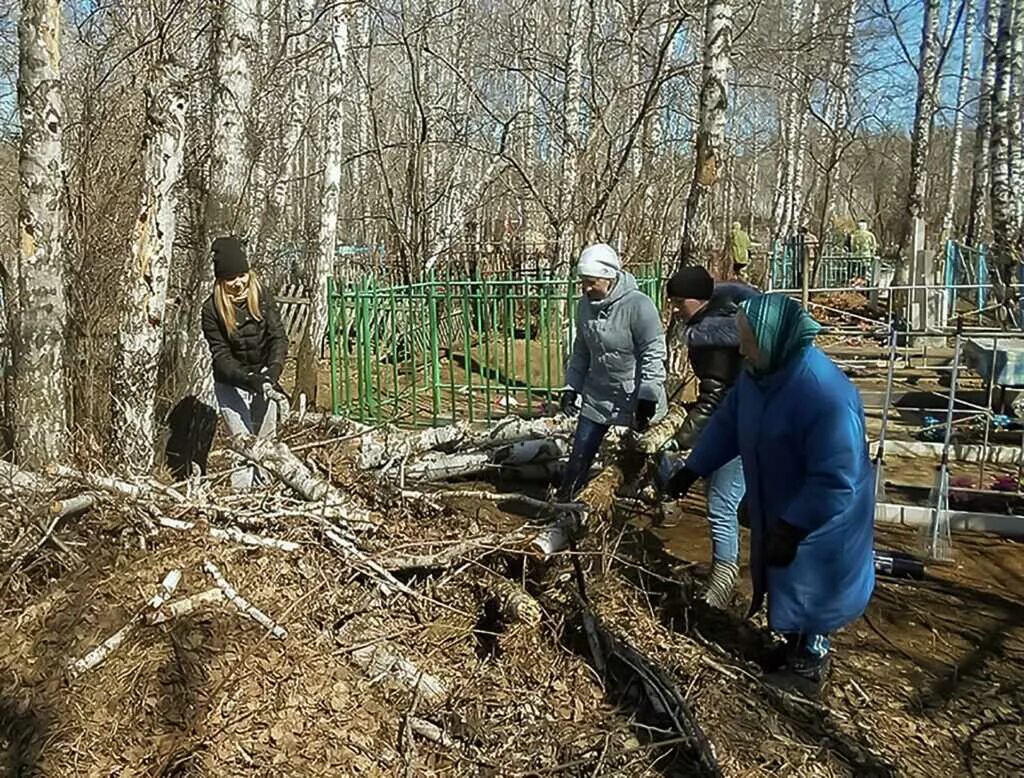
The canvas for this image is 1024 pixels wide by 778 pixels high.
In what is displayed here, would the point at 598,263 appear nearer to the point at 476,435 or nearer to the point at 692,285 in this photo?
the point at 692,285

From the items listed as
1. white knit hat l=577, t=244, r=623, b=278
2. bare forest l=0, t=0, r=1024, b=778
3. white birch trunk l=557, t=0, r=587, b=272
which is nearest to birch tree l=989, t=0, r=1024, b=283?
bare forest l=0, t=0, r=1024, b=778

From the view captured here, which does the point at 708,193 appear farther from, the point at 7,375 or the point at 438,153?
the point at 438,153

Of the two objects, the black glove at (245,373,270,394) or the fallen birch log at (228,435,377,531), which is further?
the black glove at (245,373,270,394)

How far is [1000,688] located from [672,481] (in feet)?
4.87

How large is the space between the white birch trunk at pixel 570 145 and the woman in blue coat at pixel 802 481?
8.82m

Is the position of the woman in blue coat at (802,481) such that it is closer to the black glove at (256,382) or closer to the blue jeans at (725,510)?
the blue jeans at (725,510)

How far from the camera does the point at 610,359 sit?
492 cm

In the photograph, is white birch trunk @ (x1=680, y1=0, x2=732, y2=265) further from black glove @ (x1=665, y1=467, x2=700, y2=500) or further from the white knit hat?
black glove @ (x1=665, y1=467, x2=700, y2=500)

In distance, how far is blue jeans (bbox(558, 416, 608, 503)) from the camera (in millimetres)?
5117

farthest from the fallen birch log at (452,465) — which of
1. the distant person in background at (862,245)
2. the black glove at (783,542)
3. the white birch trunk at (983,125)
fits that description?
the distant person in background at (862,245)


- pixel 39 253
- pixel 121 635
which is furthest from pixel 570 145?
pixel 121 635

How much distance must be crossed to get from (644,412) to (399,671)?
209 centimetres

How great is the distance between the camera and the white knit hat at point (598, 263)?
184 inches

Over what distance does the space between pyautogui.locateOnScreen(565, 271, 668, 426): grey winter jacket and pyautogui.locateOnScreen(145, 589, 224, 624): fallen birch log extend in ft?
7.81
